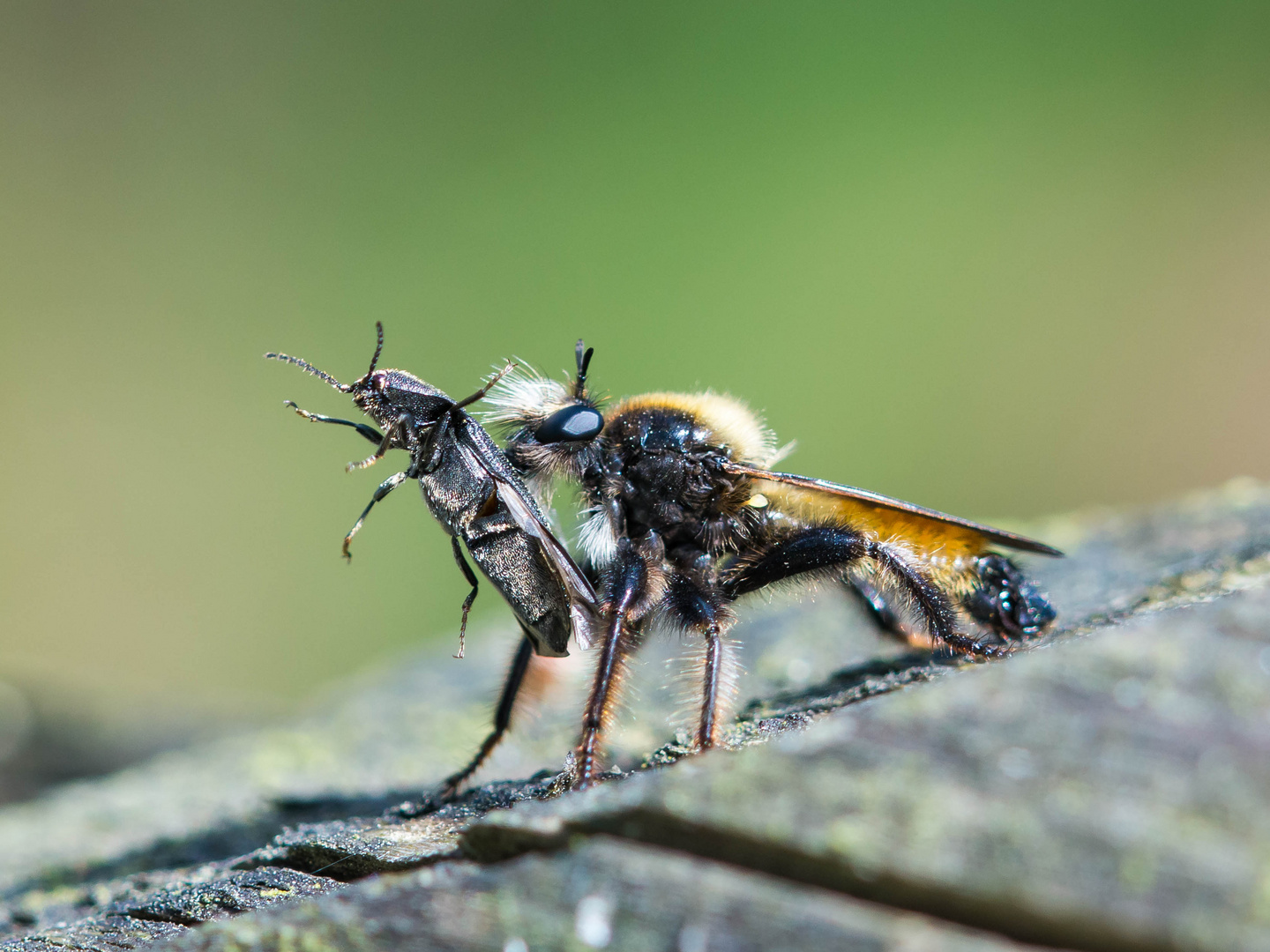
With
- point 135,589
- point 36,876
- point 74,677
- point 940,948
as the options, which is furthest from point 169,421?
point 940,948

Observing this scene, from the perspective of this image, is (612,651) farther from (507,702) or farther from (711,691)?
(507,702)

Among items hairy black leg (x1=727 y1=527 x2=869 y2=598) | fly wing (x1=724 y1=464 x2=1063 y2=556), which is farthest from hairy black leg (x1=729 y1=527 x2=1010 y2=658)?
fly wing (x1=724 y1=464 x2=1063 y2=556)

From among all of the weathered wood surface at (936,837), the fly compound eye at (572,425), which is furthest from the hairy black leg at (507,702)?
the weathered wood surface at (936,837)

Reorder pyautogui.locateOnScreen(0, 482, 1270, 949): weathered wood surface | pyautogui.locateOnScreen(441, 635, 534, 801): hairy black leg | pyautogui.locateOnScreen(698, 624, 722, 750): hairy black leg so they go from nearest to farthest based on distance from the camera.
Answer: pyautogui.locateOnScreen(0, 482, 1270, 949): weathered wood surface → pyautogui.locateOnScreen(698, 624, 722, 750): hairy black leg → pyautogui.locateOnScreen(441, 635, 534, 801): hairy black leg

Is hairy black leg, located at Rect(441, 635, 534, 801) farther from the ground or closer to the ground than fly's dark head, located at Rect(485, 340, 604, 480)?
closer to the ground

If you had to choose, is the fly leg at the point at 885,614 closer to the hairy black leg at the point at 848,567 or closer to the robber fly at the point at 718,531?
the robber fly at the point at 718,531

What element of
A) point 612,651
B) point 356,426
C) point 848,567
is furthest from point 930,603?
point 356,426

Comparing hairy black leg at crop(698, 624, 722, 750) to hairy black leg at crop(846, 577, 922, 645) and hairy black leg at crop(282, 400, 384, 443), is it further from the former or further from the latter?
hairy black leg at crop(282, 400, 384, 443)
